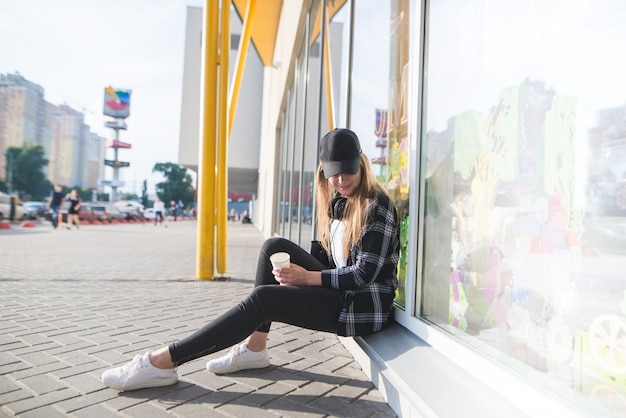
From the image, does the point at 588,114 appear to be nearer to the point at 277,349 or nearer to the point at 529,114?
the point at 529,114

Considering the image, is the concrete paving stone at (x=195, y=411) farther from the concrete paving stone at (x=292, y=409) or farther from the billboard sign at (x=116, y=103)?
the billboard sign at (x=116, y=103)

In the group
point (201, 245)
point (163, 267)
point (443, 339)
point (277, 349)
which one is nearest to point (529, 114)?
point (443, 339)

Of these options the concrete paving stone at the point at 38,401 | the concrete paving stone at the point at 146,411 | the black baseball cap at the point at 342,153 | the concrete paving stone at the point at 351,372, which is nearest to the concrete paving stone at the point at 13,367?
the concrete paving stone at the point at 38,401

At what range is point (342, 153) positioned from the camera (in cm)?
217

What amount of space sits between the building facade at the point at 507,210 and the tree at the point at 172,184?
81.1 meters

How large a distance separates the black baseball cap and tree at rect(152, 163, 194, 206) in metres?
81.1

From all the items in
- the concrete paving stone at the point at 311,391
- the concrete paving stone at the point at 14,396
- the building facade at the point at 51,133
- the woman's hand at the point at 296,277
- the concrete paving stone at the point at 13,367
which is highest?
the building facade at the point at 51,133

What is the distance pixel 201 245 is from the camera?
5.64m

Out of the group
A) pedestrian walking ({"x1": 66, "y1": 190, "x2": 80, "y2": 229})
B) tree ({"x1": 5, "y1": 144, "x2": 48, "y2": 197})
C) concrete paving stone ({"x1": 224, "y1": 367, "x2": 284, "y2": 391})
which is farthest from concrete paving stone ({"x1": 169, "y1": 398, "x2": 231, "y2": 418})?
tree ({"x1": 5, "y1": 144, "x2": 48, "y2": 197})

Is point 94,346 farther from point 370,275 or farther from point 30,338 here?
point 370,275

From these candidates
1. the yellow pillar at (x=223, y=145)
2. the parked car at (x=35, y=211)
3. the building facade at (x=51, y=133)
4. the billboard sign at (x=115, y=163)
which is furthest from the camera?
the billboard sign at (x=115, y=163)

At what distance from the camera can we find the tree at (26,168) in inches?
2175

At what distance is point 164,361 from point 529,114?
5.95ft

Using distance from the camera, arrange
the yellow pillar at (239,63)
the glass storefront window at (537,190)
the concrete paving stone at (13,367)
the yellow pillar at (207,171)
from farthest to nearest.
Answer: the yellow pillar at (239,63) → the yellow pillar at (207,171) → the concrete paving stone at (13,367) → the glass storefront window at (537,190)
